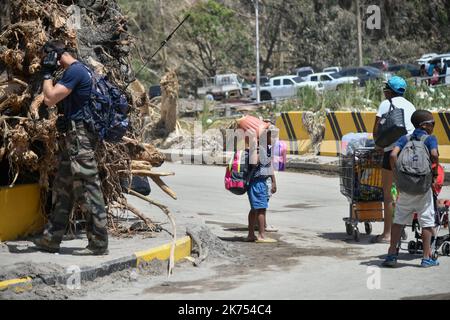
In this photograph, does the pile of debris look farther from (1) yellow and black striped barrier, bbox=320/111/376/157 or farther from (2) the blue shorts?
(1) yellow and black striped barrier, bbox=320/111/376/157

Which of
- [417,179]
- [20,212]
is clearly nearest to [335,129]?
[417,179]

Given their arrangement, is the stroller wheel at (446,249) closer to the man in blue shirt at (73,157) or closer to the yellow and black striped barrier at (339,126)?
the man in blue shirt at (73,157)

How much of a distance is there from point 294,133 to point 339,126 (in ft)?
4.78

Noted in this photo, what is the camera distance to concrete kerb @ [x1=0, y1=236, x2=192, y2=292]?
752cm

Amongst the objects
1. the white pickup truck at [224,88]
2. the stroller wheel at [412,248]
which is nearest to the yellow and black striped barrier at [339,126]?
the stroller wheel at [412,248]

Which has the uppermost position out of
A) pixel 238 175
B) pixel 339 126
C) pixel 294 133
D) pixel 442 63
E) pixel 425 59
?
pixel 425 59

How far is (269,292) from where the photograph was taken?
7.87 metres

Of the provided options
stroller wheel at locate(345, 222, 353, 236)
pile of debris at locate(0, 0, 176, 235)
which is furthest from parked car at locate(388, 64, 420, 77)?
pile of debris at locate(0, 0, 176, 235)

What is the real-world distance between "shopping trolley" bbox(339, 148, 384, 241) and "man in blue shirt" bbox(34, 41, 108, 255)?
3.40m

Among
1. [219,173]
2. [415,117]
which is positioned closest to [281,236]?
[415,117]

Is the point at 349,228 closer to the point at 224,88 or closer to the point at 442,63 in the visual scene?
the point at 442,63

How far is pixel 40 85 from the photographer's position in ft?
30.6

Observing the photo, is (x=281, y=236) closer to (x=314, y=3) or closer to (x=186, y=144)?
(x=186, y=144)

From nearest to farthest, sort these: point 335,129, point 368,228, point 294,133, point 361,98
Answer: point 368,228, point 335,129, point 294,133, point 361,98
